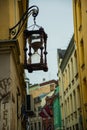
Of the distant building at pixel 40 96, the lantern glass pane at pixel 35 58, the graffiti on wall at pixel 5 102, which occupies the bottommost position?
the distant building at pixel 40 96

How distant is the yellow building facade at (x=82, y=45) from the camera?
2753 centimetres

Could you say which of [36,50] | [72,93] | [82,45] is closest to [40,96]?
[72,93]

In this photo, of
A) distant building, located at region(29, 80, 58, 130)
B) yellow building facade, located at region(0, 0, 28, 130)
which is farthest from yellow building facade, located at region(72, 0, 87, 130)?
distant building, located at region(29, 80, 58, 130)

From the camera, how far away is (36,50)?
31.7 ft

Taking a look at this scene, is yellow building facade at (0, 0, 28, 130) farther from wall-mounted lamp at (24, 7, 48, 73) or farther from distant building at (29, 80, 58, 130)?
distant building at (29, 80, 58, 130)

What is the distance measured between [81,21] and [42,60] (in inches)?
806

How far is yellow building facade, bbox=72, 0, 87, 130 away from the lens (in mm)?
27531

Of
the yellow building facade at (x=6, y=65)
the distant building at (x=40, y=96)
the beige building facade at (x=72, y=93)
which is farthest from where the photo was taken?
the distant building at (x=40, y=96)

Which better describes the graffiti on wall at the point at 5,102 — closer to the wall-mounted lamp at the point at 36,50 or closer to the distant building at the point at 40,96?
the wall-mounted lamp at the point at 36,50

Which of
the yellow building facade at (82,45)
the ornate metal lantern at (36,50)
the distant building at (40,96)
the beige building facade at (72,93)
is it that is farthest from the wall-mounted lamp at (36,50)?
the distant building at (40,96)

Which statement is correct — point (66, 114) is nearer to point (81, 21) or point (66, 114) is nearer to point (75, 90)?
point (75, 90)

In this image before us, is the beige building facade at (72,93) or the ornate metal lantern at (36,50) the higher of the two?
the ornate metal lantern at (36,50)

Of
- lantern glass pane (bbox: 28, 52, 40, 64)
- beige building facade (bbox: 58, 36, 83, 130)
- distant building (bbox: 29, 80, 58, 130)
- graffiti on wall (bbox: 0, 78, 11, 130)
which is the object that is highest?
lantern glass pane (bbox: 28, 52, 40, 64)

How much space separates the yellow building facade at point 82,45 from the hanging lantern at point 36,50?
1751 cm
